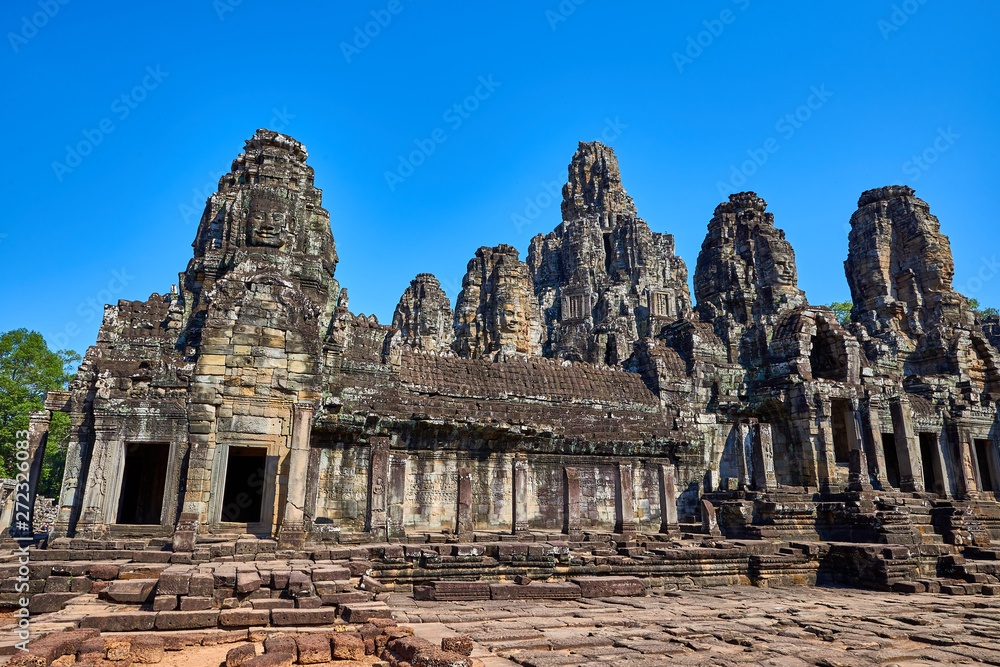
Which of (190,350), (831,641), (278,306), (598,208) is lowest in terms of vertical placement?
(831,641)

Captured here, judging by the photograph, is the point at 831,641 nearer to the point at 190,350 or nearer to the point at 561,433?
the point at 561,433

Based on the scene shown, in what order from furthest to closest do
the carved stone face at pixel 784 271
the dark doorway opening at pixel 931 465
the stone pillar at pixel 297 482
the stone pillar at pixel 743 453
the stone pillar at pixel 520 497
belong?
the carved stone face at pixel 784 271
the dark doorway opening at pixel 931 465
the stone pillar at pixel 743 453
the stone pillar at pixel 520 497
the stone pillar at pixel 297 482

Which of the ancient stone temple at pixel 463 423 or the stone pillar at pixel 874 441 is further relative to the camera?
the stone pillar at pixel 874 441

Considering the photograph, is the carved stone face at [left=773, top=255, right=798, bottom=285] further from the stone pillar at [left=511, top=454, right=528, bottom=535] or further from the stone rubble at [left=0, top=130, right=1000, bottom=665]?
the stone pillar at [left=511, top=454, right=528, bottom=535]

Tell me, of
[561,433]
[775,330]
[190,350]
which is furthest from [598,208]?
[190,350]

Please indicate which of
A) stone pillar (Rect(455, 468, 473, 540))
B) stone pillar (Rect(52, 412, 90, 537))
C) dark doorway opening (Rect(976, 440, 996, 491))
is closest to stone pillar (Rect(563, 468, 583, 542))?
stone pillar (Rect(455, 468, 473, 540))

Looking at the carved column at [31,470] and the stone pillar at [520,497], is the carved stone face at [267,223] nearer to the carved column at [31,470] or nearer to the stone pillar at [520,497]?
the carved column at [31,470]

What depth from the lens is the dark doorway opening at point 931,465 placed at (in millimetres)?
21734

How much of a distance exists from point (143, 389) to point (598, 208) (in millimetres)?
56964

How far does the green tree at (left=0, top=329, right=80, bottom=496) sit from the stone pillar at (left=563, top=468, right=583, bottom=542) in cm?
2691

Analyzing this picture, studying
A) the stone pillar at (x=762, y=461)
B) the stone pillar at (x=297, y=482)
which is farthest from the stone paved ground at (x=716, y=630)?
the stone pillar at (x=762, y=461)

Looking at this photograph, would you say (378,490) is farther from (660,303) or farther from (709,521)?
(660,303)

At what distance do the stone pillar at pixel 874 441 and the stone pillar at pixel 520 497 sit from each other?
11793mm

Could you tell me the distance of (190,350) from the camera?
1274 centimetres
